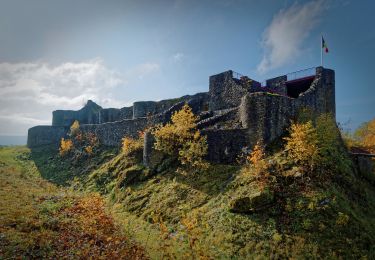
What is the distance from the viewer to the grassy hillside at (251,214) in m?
17.2

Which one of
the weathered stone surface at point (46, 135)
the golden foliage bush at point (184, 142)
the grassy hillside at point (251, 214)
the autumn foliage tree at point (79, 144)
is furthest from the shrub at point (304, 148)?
the weathered stone surface at point (46, 135)

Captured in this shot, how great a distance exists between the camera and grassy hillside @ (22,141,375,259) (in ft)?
56.5

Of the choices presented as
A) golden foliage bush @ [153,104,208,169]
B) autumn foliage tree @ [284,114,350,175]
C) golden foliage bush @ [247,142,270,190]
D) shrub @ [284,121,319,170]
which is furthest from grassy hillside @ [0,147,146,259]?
autumn foliage tree @ [284,114,350,175]

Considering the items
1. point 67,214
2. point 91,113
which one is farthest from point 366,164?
point 91,113

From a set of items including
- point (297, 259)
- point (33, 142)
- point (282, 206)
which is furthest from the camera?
point (33, 142)

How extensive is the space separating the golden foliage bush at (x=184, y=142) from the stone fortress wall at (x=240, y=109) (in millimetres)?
1300

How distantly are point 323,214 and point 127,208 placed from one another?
60.6ft

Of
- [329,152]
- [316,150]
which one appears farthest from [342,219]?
[329,152]

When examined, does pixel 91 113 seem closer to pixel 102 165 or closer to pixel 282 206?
pixel 102 165

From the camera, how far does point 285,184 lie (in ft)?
69.5

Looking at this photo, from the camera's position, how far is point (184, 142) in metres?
30.5

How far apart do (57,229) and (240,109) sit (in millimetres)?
22160

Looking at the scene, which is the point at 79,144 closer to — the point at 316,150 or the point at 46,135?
the point at 46,135

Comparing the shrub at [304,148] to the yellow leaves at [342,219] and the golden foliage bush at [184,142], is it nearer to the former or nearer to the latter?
the yellow leaves at [342,219]
